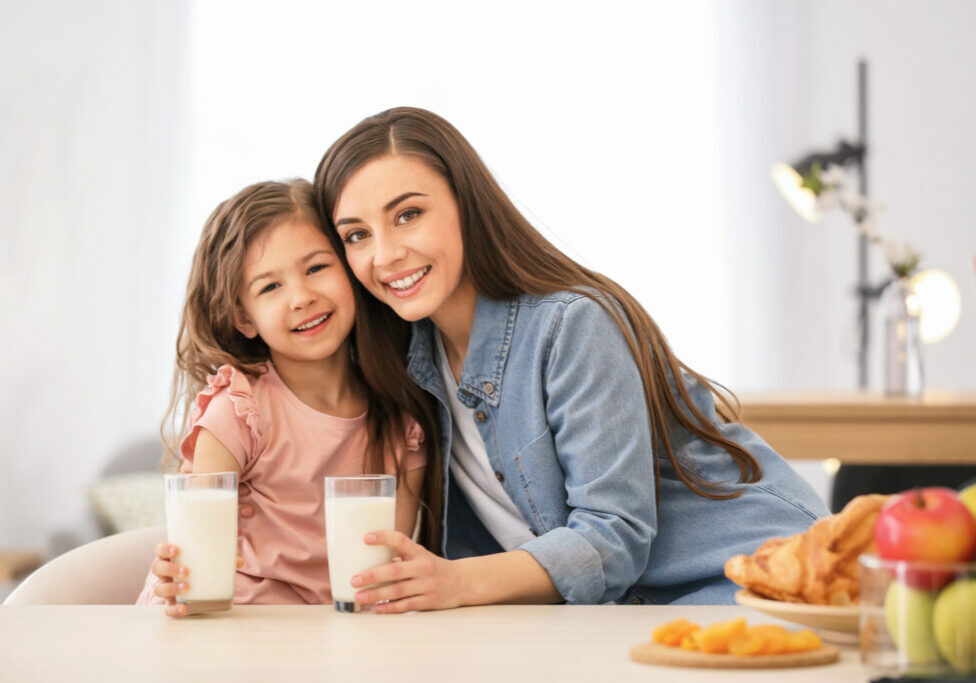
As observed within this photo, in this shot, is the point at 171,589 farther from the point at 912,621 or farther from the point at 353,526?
the point at 912,621

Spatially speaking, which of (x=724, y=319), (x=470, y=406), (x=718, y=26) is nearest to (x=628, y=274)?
(x=724, y=319)

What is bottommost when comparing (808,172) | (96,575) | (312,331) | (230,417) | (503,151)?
(96,575)

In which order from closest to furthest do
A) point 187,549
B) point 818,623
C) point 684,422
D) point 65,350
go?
point 818,623
point 187,549
point 684,422
point 65,350

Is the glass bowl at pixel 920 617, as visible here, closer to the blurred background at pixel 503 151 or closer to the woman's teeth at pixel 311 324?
the woman's teeth at pixel 311 324

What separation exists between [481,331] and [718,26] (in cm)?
345

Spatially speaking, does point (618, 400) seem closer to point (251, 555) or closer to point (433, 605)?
point (433, 605)

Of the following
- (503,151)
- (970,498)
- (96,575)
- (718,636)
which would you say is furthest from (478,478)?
(503,151)

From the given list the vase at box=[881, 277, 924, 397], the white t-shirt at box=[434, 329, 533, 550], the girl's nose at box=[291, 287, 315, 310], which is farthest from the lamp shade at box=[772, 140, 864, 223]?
the girl's nose at box=[291, 287, 315, 310]

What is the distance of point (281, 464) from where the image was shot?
68.4 inches

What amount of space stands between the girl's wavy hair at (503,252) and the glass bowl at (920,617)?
79 cm

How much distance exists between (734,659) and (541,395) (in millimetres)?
701

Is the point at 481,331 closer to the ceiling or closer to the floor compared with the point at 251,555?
closer to the ceiling

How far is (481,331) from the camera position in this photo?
1.64 m

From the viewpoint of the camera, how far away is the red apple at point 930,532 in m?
0.78
